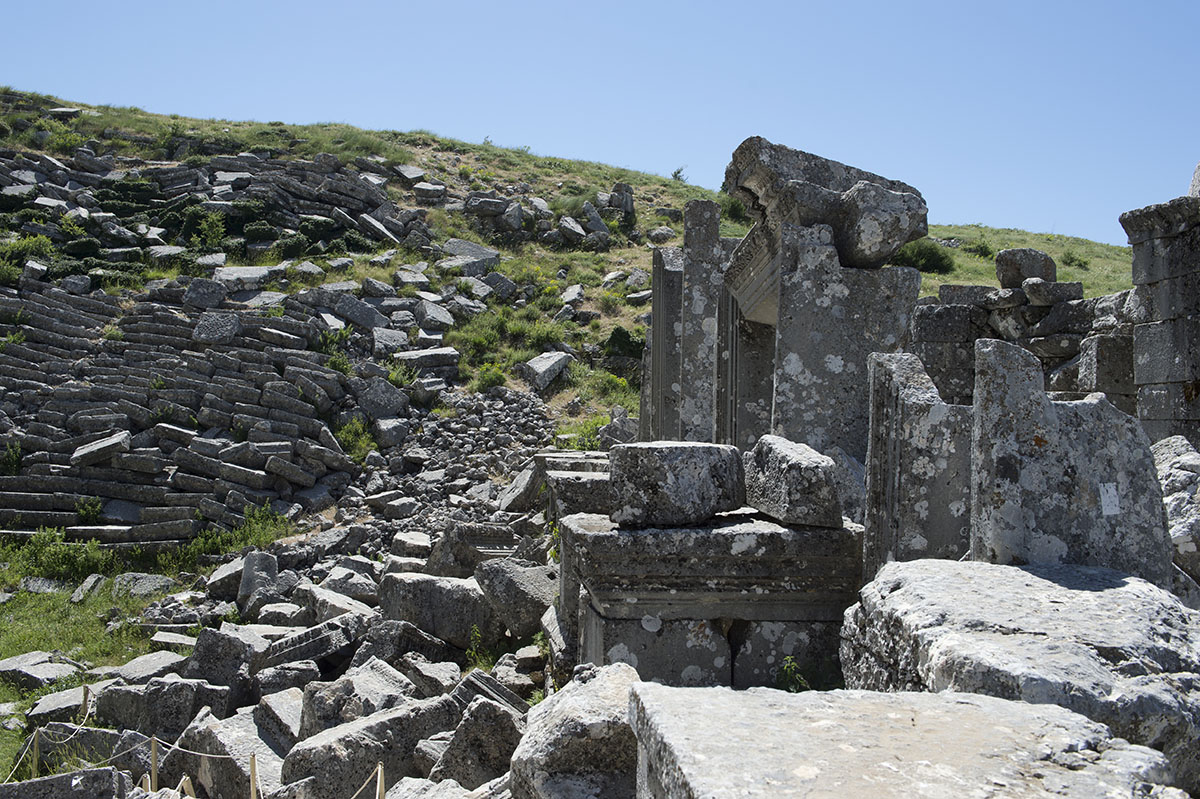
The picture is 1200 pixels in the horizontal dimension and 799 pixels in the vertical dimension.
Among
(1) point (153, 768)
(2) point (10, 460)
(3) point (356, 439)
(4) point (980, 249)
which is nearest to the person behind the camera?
(1) point (153, 768)

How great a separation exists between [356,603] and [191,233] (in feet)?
61.1

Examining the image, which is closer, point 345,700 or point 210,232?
point 345,700

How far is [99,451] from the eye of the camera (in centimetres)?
1416

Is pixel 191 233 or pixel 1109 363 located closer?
pixel 1109 363

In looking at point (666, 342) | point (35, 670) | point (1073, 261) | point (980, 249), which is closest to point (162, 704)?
point (35, 670)

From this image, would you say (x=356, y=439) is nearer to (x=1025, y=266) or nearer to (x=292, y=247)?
(x=292, y=247)

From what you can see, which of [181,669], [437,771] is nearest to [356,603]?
[181,669]

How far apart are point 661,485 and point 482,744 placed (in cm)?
155

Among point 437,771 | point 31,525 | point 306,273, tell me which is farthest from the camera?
point 306,273

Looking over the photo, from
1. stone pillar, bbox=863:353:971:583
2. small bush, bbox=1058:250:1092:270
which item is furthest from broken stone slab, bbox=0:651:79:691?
small bush, bbox=1058:250:1092:270

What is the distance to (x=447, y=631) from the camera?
6.92m

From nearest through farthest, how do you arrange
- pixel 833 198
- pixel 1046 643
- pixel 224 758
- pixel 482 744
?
pixel 1046 643 → pixel 482 744 → pixel 833 198 → pixel 224 758

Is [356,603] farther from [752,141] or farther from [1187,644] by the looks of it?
[1187,644]

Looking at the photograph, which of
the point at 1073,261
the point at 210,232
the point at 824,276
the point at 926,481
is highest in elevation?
the point at 1073,261
